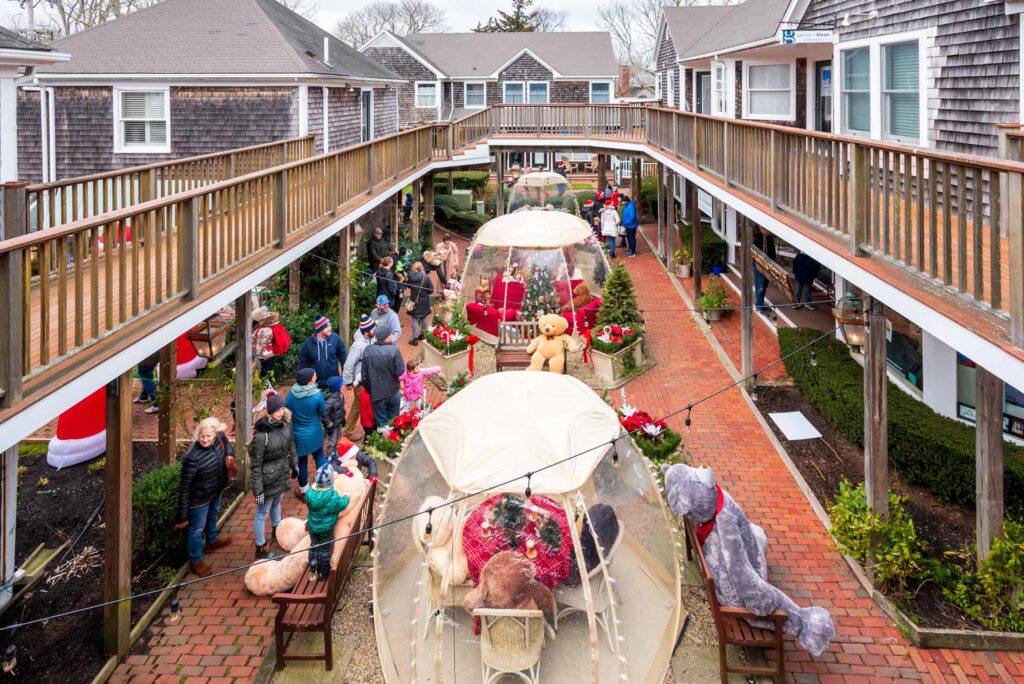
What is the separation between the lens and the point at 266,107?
17.5 m

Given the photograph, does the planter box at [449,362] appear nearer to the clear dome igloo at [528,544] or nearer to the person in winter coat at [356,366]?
the person in winter coat at [356,366]

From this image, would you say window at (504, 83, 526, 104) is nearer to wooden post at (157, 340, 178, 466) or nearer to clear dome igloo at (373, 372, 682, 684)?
wooden post at (157, 340, 178, 466)

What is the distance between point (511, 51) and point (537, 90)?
2.89 m

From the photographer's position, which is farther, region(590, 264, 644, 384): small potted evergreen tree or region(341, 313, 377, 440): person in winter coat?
region(590, 264, 644, 384): small potted evergreen tree

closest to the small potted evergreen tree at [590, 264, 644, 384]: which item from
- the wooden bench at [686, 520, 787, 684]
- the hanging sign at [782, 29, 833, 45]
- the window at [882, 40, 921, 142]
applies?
the hanging sign at [782, 29, 833, 45]

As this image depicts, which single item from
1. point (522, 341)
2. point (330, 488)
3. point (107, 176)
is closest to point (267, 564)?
point (330, 488)

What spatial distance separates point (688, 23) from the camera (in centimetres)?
2923

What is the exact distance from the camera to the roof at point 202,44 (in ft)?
57.2

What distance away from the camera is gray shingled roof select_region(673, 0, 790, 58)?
15477 mm

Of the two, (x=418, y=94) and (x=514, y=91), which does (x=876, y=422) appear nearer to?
(x=418, y=94)

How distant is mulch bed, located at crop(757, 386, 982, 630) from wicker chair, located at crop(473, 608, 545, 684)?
11.3ft

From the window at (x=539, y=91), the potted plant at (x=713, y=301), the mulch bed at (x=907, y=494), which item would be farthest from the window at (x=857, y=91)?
the window at (x=539, y=91)

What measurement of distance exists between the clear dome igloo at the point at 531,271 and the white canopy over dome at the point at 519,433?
7.75m

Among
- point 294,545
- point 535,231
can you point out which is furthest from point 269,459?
point 535,231
